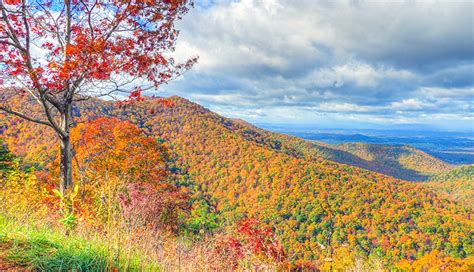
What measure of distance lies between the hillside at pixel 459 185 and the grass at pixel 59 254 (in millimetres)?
110727

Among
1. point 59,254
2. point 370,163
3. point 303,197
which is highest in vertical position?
point 59,254

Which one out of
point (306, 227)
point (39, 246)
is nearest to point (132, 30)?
point (39, 246)

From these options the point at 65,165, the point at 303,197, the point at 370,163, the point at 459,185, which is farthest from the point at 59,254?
the point at 370,163

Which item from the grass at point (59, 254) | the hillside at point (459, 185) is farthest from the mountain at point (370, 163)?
the grass at point (59, 254)

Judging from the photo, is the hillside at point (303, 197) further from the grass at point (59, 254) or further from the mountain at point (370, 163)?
the mountain at point (370, 163)

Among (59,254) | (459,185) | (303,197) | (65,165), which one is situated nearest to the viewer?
(59,254)

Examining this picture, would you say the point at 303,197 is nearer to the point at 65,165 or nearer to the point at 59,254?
the point at 65,165

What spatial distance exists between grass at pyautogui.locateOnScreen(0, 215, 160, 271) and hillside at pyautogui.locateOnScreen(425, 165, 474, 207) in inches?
4359

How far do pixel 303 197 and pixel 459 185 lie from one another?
9785 cm

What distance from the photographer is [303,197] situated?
1875 inches

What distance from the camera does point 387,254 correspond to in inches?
1384

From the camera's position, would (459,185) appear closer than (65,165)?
No

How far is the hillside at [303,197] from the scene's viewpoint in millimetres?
36719

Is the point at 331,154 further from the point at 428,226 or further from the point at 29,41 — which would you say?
the point at 29,41
